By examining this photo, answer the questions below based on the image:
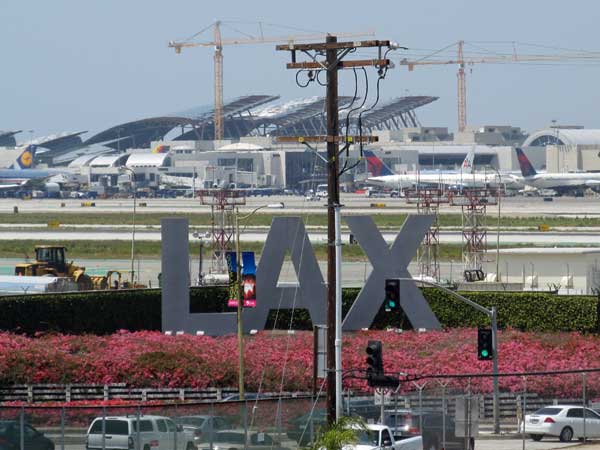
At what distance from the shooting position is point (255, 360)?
42062 millimetres

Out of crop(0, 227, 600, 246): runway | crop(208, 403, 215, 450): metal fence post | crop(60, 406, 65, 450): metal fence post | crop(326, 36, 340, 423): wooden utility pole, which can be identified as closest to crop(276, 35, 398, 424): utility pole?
crop(326, 36, 340, 423): wooden utility pole

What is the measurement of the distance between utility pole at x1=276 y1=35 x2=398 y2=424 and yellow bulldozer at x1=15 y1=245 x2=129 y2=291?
125 ft

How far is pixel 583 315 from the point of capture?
51.1 meters

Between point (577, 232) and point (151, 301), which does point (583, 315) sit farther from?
point (577, 232)

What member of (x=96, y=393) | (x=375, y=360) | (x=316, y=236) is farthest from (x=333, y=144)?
(x=316, y=236)

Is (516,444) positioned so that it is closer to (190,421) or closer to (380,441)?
(380,441)

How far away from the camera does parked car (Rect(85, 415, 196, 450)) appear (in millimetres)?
28672

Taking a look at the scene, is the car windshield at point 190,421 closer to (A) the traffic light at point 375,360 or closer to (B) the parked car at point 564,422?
(A) the traffic light at point 375,360

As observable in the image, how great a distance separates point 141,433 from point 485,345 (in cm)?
1293

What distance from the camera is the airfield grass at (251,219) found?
450 ft

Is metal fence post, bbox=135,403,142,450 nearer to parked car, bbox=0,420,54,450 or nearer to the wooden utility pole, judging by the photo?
parked car, bbox=0,420,54,450

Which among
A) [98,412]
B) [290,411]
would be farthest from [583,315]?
[98,412]

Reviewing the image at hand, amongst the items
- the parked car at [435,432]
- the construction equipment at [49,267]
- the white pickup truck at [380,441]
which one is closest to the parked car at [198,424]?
the white pickup truck at [380,441]

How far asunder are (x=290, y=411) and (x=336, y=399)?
9.13 feet
